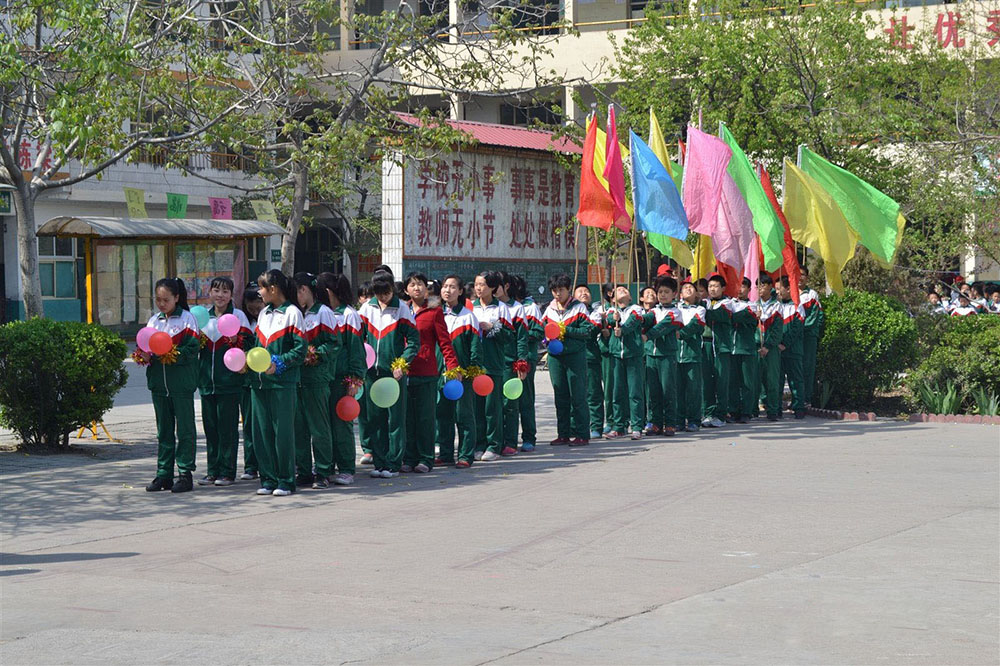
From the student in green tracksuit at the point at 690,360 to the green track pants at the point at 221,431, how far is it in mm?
5704

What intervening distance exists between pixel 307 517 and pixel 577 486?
2.49 m

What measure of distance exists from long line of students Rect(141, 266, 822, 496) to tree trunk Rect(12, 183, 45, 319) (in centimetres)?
236

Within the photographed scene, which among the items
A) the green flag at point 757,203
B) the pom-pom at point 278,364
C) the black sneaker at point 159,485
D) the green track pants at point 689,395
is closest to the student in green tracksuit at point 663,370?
the green track pants at point 689,395

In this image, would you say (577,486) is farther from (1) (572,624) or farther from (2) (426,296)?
(1) (572,624)

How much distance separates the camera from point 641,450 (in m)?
13.8

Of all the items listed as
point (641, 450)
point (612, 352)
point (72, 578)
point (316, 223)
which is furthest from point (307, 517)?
point (316, 223)

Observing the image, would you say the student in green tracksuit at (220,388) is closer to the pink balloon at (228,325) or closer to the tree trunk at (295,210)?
the pink balloon at (228,325)

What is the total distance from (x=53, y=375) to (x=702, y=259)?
860cm

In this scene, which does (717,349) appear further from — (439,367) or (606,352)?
(439,367)

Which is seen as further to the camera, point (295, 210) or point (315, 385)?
point (295, 210)

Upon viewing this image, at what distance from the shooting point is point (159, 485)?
11.0 m

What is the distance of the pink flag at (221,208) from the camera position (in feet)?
106

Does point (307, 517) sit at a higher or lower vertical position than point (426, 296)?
lower

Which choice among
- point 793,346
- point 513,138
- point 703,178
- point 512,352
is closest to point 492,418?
point 512,352
